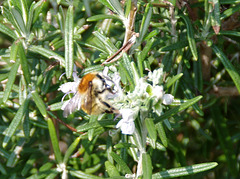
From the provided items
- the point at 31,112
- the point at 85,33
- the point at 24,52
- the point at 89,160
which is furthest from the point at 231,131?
the point at 24,52

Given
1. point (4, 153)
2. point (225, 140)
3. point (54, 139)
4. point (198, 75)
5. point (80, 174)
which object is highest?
point (198, 75)

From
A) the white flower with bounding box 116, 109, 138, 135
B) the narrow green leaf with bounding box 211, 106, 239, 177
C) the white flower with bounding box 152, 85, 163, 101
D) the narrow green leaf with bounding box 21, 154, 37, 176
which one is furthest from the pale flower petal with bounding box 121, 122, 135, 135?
the narrow green leaf with bounding box 211, 106, 239, 177

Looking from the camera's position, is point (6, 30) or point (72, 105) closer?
point (72, 105)

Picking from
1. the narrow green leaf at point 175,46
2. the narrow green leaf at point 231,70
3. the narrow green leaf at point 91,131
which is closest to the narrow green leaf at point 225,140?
the narrow green leaf at point 231,70

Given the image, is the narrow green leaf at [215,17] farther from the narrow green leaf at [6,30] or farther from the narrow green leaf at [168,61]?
the narrow green leaf at [6,30]

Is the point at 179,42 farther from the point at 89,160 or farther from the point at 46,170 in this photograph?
the point at 46,170

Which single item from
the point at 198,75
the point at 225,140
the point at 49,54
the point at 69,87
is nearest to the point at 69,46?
the point at 49,54

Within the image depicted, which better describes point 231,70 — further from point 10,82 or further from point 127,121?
point 10,82
